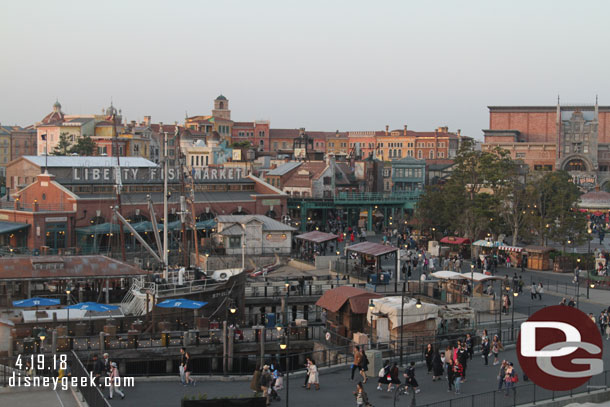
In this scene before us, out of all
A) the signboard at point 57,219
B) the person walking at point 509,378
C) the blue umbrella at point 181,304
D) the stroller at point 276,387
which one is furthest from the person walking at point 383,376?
the signboard at point 57,219

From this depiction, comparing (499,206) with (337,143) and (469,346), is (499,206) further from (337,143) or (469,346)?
(337,143)

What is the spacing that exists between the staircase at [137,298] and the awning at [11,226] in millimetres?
22528

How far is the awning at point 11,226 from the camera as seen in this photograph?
62.7 m

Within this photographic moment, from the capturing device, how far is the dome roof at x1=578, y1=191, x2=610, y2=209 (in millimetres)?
102000

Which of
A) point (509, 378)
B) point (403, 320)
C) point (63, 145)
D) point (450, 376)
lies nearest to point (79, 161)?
point (403, 320)

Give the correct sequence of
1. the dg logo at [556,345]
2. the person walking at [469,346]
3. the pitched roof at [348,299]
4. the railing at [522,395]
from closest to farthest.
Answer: the dg logo at [556,345], the railing at [522,395], the person walking at [469,346], the pitched roof at [348,299]

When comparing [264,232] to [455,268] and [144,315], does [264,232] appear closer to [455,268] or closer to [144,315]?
[455,268]

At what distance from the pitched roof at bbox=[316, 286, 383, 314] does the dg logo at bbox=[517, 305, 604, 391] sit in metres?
12.7

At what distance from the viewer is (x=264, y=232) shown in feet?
214

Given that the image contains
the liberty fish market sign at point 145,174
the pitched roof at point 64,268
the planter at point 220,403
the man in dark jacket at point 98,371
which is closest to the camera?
the planter at point 220,403

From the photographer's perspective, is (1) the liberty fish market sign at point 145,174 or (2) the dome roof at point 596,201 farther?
(2) the dome roof at point 596,201

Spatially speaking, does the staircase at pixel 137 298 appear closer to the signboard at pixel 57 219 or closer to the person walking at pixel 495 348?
the person walking at pixel 495 348

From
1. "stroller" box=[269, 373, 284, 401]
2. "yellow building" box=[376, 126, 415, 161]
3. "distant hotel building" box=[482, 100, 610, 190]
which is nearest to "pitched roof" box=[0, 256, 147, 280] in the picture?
"stroller" box=[269, 373, 284, 401]

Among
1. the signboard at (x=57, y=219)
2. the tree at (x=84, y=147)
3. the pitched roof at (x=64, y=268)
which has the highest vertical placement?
the tree at (x=84, y=147)
